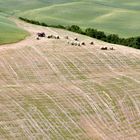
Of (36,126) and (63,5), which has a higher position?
(63,5)

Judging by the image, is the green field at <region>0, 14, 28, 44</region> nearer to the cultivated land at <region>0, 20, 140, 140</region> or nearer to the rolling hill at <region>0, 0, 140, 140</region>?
the rolling hill at <region>0, 0, 140, 140</region>

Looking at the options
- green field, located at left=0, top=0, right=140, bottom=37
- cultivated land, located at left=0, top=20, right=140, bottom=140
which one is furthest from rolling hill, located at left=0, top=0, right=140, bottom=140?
green field, located at left=0, top=0, right=140, bottom=37

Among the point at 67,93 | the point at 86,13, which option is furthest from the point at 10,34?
the point at 86,13

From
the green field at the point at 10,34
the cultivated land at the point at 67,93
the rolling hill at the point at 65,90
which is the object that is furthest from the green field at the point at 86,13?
the cultivated land at the point at 67,93

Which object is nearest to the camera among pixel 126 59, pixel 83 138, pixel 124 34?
pixel 83 138

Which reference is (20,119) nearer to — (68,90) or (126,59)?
(68,90)

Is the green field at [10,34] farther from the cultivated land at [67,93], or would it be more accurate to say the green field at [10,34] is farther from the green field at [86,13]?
the green field at [86,13]

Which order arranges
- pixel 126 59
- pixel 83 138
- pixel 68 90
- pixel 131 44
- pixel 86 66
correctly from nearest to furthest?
pixel 83 138, pixel 68 90, pixel 86 66, pixel 126 59, pixel 131 44

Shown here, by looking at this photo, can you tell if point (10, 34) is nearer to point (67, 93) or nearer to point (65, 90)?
point (65, 90)

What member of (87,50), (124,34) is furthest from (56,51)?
(124,34)
